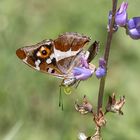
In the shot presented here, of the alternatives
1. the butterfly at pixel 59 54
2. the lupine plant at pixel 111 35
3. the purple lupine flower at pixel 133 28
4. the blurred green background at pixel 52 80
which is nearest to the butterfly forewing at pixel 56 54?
the butterfly at pixel 59 54

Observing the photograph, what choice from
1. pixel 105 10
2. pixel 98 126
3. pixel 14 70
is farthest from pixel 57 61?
pixel 105 10

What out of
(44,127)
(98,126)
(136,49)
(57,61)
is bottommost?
(44,127)

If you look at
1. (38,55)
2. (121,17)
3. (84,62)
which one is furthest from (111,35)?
(38,55)

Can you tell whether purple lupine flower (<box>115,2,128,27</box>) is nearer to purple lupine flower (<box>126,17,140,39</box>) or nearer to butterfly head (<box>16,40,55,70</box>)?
purple lupine flower (<box>126,17,140,39</box>)

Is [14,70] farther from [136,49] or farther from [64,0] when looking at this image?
[64,0]

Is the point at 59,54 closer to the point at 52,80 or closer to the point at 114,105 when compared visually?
the point at 114,105
